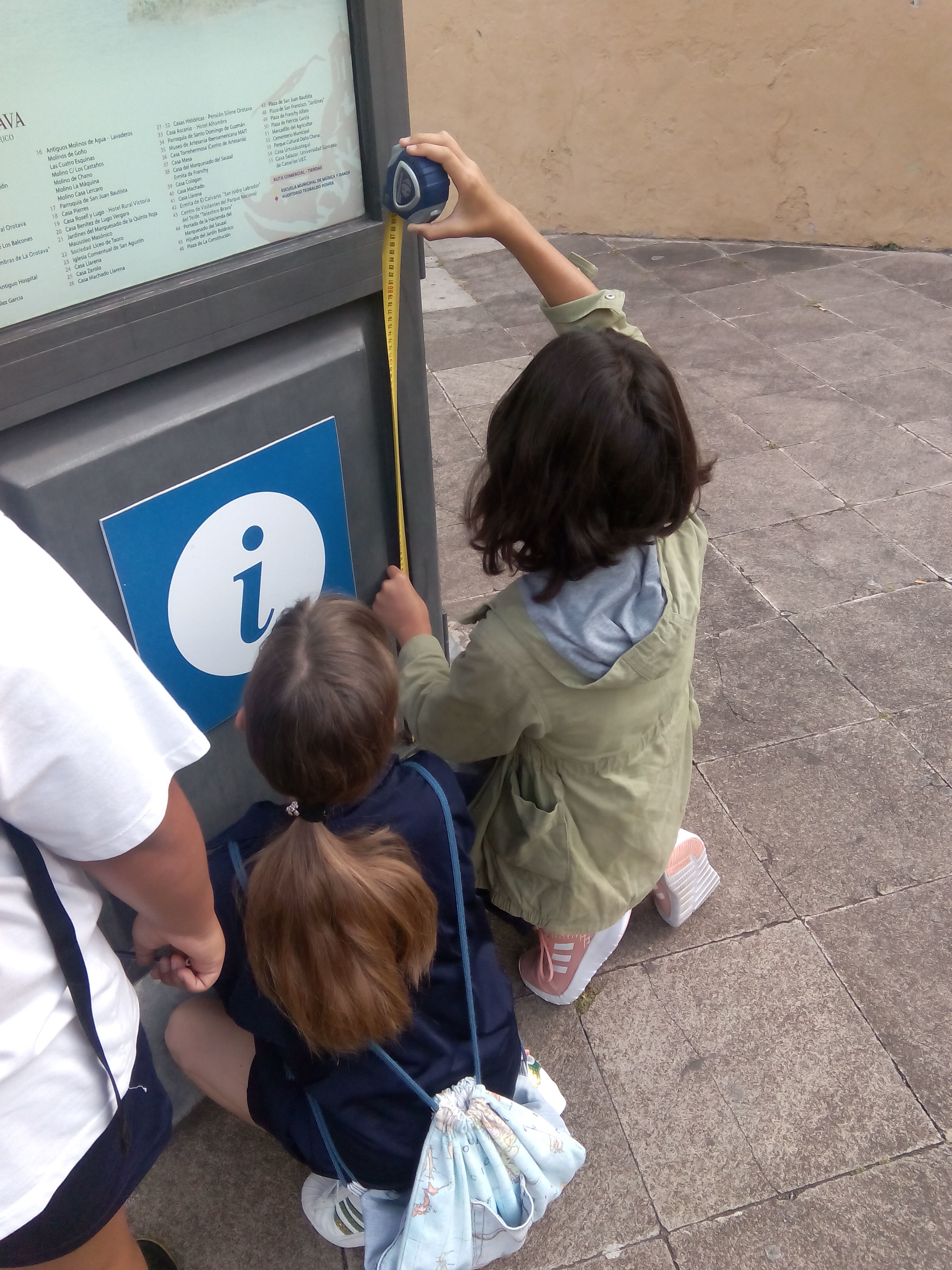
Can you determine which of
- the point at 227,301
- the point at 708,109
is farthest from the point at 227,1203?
the point at 708,109

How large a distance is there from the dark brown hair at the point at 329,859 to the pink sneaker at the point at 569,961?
0.74 m

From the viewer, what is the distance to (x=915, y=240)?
711 centimetres

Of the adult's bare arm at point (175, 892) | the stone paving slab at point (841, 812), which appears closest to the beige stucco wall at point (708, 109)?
the stone paving slab at point (841, 812)

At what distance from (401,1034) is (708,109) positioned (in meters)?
7.42

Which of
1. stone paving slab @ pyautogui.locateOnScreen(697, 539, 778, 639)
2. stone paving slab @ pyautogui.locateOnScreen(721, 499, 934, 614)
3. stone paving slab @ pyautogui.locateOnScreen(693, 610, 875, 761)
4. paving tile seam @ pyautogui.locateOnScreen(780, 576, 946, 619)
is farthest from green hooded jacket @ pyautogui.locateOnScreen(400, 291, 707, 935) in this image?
stone paving slab @ pyautogui.locateOnScreen(721, 499, 934, 614)

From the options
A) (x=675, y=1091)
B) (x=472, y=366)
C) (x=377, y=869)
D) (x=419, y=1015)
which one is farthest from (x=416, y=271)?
(x=472, y=366)

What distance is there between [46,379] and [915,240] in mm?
7273

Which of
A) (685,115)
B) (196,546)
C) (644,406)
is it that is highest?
(644,406)

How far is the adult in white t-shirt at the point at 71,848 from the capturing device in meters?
0.92

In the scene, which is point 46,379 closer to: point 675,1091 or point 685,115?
point 675,1091

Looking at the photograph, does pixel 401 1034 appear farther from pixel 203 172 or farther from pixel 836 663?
pixel 836 663

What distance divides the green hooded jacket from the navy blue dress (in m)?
0.19

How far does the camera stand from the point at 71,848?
3.31 ft

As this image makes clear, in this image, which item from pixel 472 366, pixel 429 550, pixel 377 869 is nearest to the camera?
pixel 377 869
